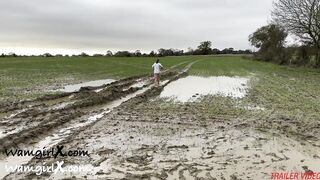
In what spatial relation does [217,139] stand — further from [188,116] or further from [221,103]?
[221,103]

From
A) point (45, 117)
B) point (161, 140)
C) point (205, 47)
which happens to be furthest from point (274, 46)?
point (161, 140)

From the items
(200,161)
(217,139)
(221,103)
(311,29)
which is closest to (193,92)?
(221,103)

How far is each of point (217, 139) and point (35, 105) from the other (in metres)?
8.26

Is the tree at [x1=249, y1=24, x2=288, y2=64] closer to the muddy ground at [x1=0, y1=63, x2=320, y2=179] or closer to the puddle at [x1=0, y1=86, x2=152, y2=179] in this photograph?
the muddy ground at [x1=0, y1=63, x2=320, y2=179]

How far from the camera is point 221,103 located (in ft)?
58.3

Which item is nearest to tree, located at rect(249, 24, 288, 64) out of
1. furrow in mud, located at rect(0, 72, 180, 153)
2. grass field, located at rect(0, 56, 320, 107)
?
grass field, located at rect(0, 56, 320, 107)

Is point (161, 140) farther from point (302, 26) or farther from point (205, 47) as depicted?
point (205, 47)

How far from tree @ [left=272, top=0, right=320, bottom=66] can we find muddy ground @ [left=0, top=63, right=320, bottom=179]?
116 ft

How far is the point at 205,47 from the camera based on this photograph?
139500mm

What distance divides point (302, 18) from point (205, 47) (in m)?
91.0

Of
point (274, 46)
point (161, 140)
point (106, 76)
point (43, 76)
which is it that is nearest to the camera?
point (161, 140)

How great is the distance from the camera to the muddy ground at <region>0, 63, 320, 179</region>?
27.9ft

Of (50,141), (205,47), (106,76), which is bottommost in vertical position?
(106,76)

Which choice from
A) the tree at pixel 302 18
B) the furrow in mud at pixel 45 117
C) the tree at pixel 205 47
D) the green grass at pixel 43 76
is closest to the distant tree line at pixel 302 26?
the tree at pixel 302 18
